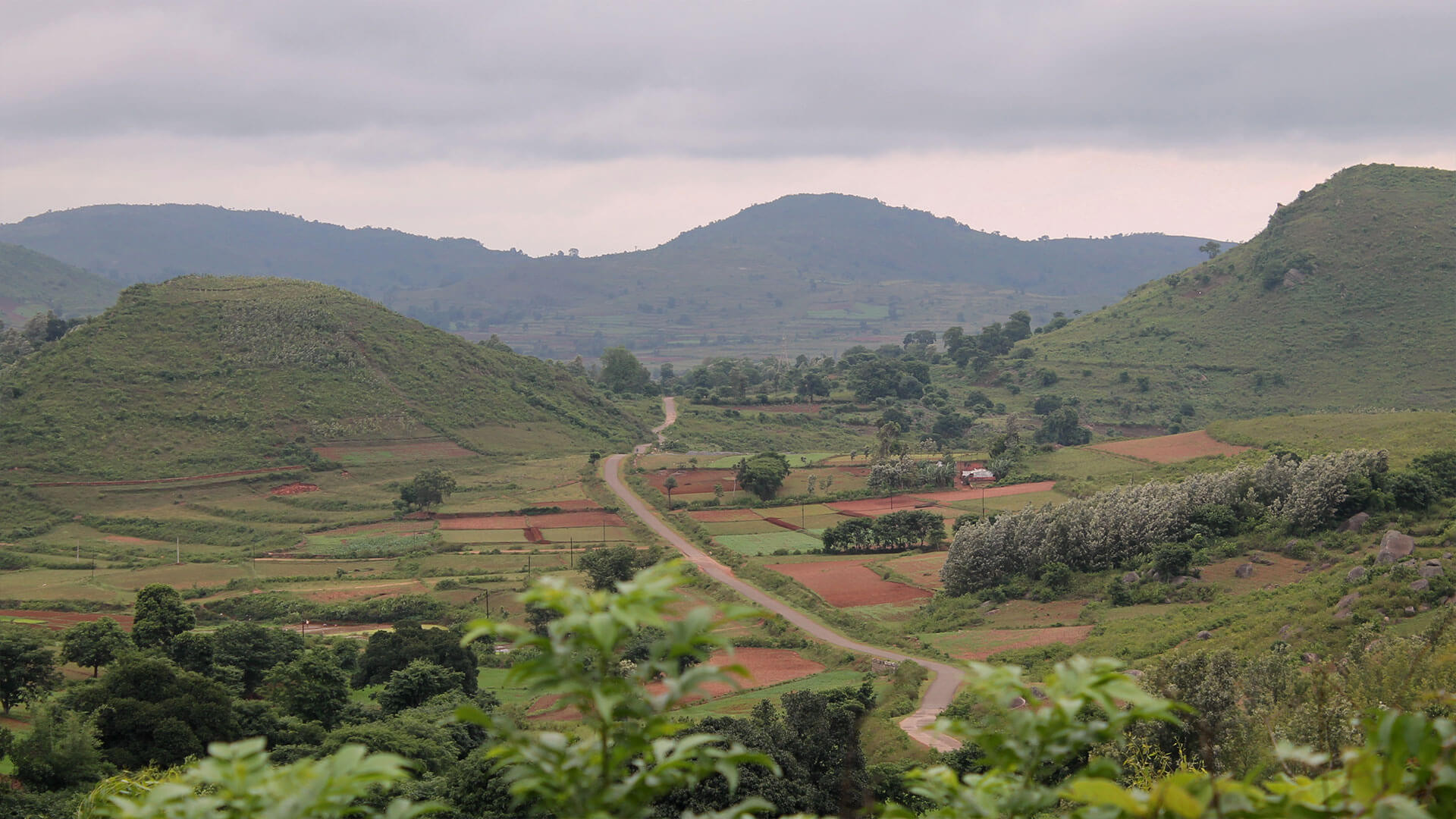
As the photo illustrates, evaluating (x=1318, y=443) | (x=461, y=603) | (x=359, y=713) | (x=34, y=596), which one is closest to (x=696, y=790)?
(x=359, y=713)

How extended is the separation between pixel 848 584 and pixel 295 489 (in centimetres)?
4543

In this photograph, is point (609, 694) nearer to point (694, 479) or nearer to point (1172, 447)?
point (694, 479)

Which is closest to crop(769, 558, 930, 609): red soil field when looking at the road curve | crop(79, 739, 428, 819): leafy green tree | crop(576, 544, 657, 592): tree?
the road curve

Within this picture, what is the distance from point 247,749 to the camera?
169 inches

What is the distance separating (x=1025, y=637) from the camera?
4281cm

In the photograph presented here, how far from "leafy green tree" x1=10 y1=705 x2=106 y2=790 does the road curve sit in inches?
734

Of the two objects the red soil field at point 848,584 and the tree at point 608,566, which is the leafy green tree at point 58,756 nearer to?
the tree at point 608,566

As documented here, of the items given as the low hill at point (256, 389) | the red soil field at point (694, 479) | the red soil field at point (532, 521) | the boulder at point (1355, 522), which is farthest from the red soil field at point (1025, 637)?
the low hill at point (256, 389)

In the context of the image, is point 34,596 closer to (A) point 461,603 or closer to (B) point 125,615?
(B) point 125,615

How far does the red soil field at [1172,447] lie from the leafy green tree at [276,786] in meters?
74.9

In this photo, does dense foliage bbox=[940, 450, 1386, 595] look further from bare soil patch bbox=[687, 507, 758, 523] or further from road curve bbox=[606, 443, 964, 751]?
bare soil patch bbox=[687, 507, 758, 523]

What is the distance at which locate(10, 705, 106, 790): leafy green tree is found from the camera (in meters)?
25.3

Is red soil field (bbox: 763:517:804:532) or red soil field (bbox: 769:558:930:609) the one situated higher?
red soil field (bbox: 763:517:804:532)

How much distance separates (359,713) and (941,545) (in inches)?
1476
